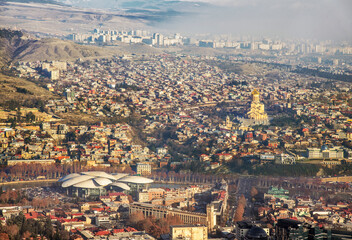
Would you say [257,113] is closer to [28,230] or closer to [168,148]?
[168,148]

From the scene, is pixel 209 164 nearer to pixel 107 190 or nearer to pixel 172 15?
pixel 107 190

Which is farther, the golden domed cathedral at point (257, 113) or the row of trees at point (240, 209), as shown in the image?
the golden domed cathedral at point (257, 113)

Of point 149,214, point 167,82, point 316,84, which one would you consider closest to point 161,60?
point 167,82

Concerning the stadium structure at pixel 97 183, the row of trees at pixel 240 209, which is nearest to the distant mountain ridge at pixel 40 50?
the stadium structure at pixel 97 183

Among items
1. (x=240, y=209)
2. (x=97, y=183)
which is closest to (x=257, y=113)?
(x=97, y=183)

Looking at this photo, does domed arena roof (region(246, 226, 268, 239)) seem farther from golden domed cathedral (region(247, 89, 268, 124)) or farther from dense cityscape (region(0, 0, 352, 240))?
golden domed cathedral (region(247, 89, 268, 124))

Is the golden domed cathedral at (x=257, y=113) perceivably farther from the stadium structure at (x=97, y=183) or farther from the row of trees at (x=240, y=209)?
the row of trees at (x=240, y=209)

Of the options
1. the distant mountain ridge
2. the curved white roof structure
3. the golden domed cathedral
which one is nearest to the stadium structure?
the curved white roof structure
